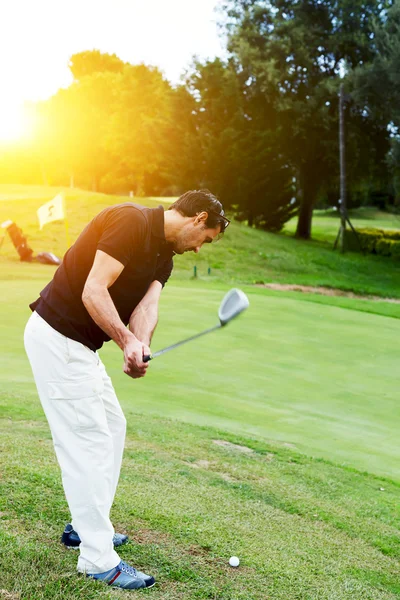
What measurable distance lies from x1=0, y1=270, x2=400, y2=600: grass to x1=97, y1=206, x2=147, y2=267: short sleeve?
4.68 ft

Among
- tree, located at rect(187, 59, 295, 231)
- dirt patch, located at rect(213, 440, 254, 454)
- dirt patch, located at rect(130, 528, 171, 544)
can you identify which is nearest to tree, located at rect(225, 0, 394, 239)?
tree, located at rect(187, 59, 295, 231)

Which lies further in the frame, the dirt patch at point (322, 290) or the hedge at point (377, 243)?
the hedge at point (377, 243)

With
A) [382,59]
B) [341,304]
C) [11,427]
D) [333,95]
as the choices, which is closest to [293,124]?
[333,95]

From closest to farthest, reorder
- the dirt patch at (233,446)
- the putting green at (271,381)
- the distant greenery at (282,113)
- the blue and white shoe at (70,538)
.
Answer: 1. the blue and white shoe at (70,538)
2. the dirt patch at (233,446)
3. the putting green at (271,381)
4. the distant greenery at (282,113)

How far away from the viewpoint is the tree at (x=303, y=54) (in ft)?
102

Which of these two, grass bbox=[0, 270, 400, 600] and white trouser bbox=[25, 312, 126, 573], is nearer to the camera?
white trouser bbox=[25, 312, 126, 573]

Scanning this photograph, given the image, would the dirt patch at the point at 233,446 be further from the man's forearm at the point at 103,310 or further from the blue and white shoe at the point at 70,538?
the man's forearm at the point at 103,310

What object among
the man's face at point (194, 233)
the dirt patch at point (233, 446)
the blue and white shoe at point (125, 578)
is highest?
the man's face at point (194, 233)

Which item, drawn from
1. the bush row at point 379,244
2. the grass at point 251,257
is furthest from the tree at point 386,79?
the grass at point 251,257

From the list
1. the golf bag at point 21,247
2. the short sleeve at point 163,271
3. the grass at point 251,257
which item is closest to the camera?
the short sleeve at point 163,271

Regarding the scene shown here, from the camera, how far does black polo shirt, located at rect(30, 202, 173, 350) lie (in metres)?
3.21

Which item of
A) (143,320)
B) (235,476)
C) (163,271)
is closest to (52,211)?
(235,476)

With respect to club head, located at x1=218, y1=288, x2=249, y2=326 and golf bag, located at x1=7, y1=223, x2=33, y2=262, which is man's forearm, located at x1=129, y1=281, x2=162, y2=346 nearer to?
club head, located at x1=218, y1=288, x2=249, y2=326

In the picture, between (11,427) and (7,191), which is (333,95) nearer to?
(7,191)
